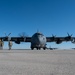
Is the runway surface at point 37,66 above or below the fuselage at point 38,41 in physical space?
below

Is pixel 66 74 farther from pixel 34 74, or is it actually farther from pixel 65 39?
pixel 65 39

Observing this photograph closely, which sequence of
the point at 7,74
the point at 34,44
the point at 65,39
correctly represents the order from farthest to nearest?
the point at 65,39 < the point at 34,44 < the point at 7,74

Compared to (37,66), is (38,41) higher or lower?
higher

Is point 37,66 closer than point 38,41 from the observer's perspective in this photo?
Yes

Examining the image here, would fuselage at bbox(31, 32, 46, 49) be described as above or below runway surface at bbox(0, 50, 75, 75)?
above

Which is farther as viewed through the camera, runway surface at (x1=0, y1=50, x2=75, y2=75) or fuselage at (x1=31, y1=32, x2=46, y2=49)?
fuselage at (x1=31, y1=32, x2=46, y2=49)

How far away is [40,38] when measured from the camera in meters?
50.3

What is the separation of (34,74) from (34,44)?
43.1 meters

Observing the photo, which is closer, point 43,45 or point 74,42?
point 43,45

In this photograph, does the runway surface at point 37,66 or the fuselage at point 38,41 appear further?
the fuselage at point 38,41

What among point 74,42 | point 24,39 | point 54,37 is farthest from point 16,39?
point 74,42

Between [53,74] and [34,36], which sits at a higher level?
[34,36]

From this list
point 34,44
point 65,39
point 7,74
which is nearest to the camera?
point 7,74

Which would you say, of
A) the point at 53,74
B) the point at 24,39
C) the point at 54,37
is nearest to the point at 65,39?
the point at 54,37
